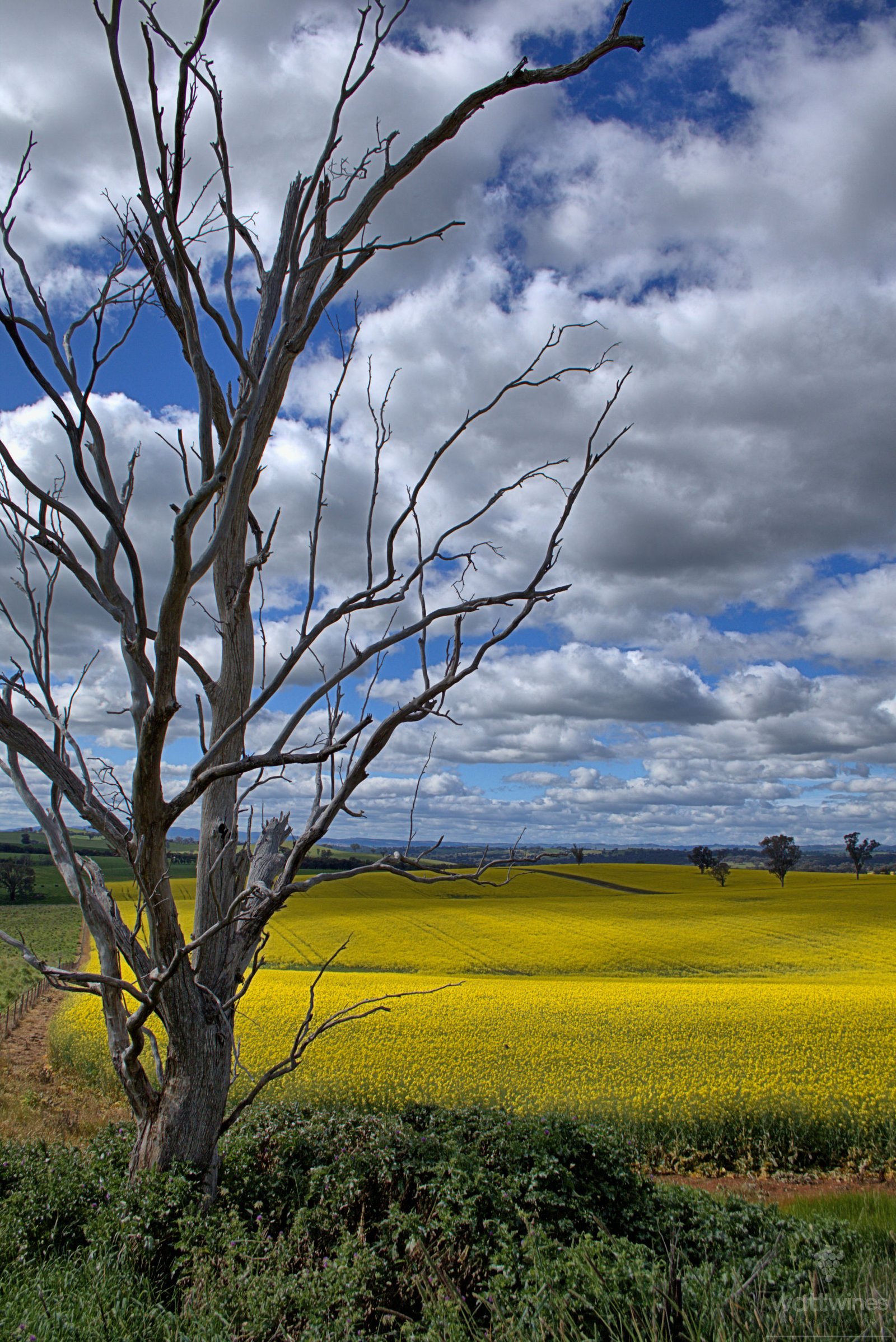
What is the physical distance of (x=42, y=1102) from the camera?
476 inches

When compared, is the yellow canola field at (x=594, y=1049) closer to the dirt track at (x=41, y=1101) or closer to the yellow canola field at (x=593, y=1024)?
the yellow canola field at (x=593, y=1024)

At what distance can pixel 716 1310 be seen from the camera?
2.95 meters

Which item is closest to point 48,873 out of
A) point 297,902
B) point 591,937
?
point 297,902

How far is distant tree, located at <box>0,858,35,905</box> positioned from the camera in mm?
64625

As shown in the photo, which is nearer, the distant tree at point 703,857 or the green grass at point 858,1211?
the green grass at point 858,1211

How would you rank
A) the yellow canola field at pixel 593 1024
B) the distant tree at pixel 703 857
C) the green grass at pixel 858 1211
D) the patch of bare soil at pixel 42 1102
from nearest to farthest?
the green grass at pixel 858 1211 < the patch of bare soil at pixel 42 1102 < the yellow canola field at pixel 593 1024 < the distant tree at pixel 703 857

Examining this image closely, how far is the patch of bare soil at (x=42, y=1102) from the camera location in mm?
10570

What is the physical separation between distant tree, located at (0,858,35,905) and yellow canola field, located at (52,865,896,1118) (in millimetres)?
45560

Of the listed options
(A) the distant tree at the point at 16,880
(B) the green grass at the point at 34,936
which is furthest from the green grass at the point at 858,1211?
(A) the distant tree at the point at 16,880

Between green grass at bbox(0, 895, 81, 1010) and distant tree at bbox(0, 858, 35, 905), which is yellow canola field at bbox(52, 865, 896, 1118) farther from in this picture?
distant tree at bbox(0, 858, 35, 905)

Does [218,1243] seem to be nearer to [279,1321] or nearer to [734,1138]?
[279,1321]

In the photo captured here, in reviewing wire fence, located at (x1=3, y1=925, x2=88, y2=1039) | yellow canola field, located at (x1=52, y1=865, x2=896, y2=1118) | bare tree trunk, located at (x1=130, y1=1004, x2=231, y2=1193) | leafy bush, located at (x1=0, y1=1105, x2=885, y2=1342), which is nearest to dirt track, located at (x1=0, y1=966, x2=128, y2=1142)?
yellow canola field, located at (x1=52, y1=865, x2=896, y2=1118)

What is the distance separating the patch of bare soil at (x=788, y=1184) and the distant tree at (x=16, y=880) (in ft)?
225

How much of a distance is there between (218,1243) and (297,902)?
46109mm
